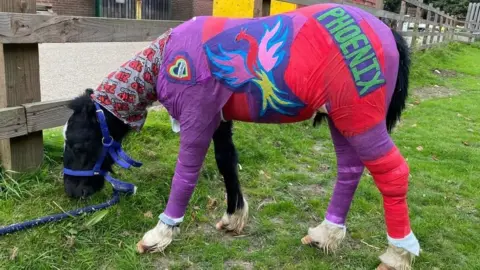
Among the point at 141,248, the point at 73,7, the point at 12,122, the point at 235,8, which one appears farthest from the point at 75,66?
the point at 73,7

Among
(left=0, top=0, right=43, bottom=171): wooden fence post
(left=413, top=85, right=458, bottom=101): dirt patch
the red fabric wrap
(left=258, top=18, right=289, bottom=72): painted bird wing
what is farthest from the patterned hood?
(left=413, top=85, right=458, bottom=101): dirt patch

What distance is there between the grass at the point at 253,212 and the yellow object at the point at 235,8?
3647 mm

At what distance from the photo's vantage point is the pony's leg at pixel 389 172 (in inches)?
99.1

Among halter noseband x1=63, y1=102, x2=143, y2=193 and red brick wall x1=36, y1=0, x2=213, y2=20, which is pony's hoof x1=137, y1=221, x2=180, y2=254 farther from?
red brick wall x1=36, y1=0, x2=213, y2=20

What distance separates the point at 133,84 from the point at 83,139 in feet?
1.58

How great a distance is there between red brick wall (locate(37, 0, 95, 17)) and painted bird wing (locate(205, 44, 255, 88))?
13.5 metres

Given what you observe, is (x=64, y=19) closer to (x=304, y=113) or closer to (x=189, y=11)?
(x=304, y=113)

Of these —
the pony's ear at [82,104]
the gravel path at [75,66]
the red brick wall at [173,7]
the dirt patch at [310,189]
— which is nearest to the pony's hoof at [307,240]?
the dirt patch at [310,189]

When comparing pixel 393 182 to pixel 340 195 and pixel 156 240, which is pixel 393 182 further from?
pixel 156 240

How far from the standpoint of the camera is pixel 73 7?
606 inches

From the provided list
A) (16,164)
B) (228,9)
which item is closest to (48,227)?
(16,164)

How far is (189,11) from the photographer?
19375mm

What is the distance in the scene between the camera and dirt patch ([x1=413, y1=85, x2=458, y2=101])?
950 centimetres

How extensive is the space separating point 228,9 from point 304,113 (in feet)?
21.2
